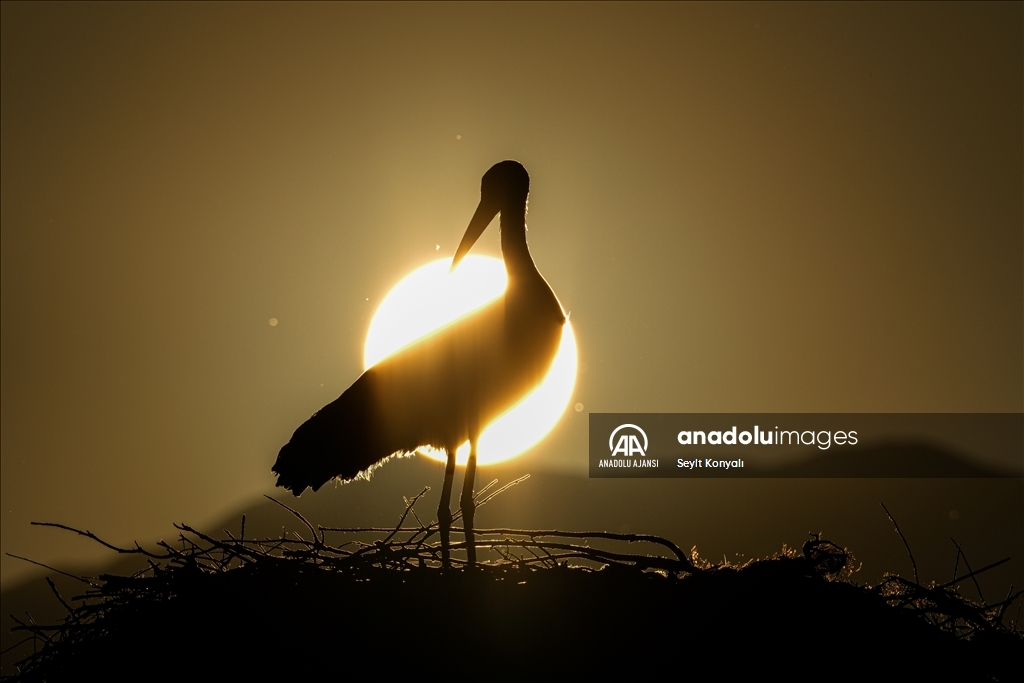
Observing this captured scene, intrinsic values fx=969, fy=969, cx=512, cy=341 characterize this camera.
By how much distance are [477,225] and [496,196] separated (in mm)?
249

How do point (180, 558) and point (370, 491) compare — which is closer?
point (180, 558)

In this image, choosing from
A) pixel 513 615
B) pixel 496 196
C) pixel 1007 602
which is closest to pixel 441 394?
pixel 496 196

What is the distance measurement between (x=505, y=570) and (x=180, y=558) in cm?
159

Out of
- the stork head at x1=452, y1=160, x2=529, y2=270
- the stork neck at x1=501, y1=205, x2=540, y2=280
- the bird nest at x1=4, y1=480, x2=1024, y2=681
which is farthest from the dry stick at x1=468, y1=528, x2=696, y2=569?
the stork head at x1=452, y1=160, x2=529, y2=270

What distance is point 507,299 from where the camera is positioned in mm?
5934

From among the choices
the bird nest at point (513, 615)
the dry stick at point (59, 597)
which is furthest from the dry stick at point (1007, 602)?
the dry stick at point (59, 597)

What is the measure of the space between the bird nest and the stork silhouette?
1090 millimetres

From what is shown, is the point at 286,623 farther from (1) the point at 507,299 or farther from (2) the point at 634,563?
(1) the point at 507,299

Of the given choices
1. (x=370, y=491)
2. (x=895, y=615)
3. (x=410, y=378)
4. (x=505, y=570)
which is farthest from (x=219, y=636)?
(x=370, y=491)

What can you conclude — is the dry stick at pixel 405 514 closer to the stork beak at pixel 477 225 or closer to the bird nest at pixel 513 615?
the bird nest at pixel 513 615

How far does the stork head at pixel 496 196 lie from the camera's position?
21.4 ft

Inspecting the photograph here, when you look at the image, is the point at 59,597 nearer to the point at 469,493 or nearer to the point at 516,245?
the point at 469,493

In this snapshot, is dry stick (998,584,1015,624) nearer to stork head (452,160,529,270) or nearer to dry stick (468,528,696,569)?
dry stick (468,528,696,569)

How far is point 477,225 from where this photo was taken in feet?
21.9
